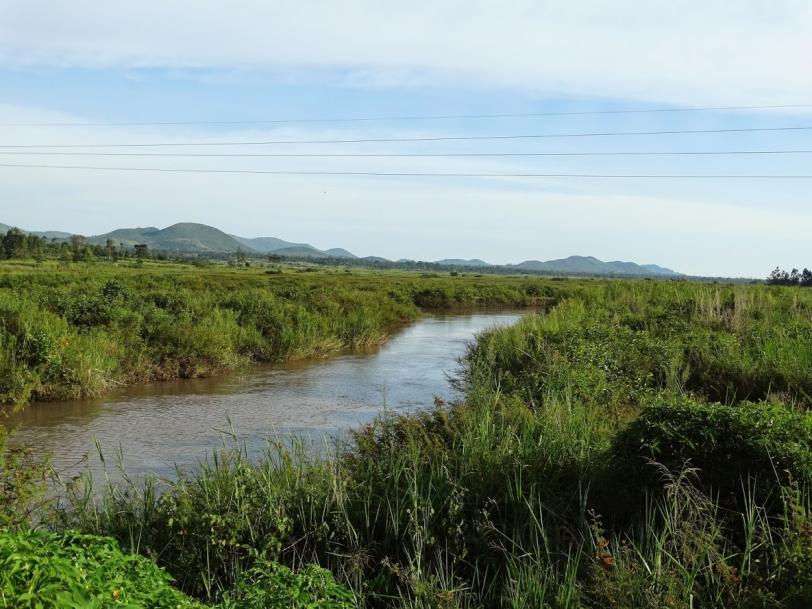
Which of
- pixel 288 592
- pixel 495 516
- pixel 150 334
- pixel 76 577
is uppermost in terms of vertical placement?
pixel 76 577

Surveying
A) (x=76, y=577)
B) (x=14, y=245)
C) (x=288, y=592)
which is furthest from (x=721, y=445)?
(x=14, y=245)

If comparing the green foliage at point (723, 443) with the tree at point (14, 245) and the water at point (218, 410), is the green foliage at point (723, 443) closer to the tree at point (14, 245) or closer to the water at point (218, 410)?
the water at point (218, 410)

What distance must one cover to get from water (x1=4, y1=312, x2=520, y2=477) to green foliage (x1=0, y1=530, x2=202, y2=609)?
3.58 metres

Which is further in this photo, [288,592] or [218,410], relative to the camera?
[218,410]

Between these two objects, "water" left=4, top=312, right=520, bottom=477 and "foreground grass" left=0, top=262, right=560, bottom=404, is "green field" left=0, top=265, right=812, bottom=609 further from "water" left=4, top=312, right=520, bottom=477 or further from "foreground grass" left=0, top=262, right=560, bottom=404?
"foreground grass" left=0, top=262, right=560, bottom=404

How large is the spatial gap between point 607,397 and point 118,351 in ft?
35.8

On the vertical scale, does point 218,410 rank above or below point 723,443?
below

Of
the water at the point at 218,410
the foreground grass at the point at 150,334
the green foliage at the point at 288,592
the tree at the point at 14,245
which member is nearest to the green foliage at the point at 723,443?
the green foliage at the point at 288,592

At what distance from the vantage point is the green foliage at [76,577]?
3.17 metres

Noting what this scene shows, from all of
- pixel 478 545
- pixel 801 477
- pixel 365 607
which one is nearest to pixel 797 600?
pixel 801 477

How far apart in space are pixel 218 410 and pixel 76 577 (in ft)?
34.7

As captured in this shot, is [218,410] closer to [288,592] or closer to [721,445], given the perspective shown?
[288,592]

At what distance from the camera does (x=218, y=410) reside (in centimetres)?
1384

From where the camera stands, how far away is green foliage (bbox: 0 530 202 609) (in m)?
3.17
